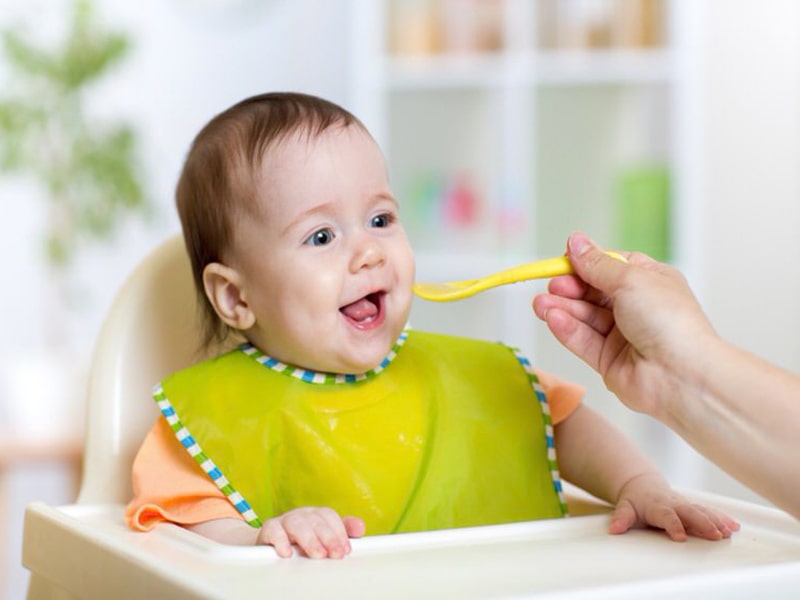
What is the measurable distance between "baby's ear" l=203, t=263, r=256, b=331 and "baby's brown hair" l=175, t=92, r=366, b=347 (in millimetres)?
17

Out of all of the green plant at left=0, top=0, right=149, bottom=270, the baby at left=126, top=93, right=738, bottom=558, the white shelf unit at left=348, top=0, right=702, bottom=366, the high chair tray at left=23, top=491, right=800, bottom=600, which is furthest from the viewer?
the white shelf unit at left=348, top=0, right=702, bottom=366

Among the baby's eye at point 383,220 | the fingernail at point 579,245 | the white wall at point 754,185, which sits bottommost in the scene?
the white wall at point 754,185

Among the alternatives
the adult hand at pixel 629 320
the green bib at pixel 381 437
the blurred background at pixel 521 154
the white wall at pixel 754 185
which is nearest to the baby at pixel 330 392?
the green bib at pixel 381 437

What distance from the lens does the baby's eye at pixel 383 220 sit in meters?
1.11

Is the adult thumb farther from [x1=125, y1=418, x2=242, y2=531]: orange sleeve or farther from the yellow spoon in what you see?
[x1=125, y1=418, x2=242, y2=531]: orange sleeve

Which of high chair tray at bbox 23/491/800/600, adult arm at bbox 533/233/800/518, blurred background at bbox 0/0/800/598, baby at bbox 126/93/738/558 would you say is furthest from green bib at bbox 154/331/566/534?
blurred background at bbox 0/0/800/598

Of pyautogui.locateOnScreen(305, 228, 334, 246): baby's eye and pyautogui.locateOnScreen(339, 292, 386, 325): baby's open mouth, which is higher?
pyautogui.locateOnScreen(305, 228, 334, 246): baby's eye

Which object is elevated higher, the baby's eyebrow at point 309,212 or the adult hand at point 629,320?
the baby's eyebrow at point 309,212

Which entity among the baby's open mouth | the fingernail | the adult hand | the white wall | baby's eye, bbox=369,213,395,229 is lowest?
the white wall

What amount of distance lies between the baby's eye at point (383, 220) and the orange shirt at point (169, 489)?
0.25 meters

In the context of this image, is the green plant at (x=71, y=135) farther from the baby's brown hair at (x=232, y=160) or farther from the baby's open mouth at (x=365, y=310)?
the baby's open mouth at (x=365, y=310)

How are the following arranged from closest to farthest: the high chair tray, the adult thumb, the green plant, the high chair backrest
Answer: the high chair tray < the adult thumb < the high chair backrest < the green plant

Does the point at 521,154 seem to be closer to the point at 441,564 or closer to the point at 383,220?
the point at 383,220

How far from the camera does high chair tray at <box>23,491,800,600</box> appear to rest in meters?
0.74
